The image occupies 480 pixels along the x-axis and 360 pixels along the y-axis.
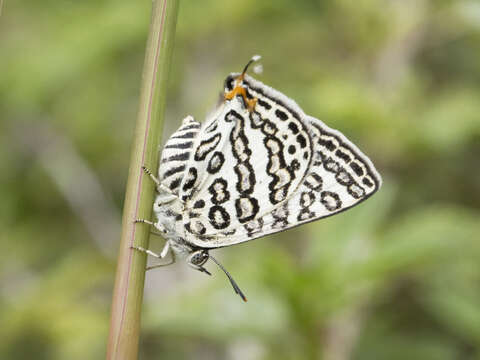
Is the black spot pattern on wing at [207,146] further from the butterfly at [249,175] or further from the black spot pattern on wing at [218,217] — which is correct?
the black spot pattern on wing at [218,217]

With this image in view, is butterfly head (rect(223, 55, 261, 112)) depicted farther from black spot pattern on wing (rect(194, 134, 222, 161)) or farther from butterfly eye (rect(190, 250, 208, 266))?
butterfly eye (rect(190, 250, 208, 266))

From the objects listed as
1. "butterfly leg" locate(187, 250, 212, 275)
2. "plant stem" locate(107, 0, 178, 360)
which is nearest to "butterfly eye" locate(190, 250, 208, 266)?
"butterfly leg" locate(187, 250, 212, 275)

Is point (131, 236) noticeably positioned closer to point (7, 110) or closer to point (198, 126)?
point (198, 126)

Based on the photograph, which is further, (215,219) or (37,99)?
(37,99)

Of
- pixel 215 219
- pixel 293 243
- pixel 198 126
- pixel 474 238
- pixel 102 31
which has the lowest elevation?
pixel 293 243

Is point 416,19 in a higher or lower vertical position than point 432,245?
higher

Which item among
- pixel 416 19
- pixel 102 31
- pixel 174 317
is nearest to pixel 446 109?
pixel 416 19

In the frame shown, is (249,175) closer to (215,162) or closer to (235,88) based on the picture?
(215,162)

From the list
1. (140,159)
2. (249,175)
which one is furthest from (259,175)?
(140,159)
